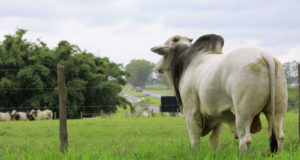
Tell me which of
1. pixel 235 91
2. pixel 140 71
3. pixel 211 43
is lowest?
pixel 235 91

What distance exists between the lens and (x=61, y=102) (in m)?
6.96

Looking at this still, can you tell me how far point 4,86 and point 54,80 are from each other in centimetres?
333

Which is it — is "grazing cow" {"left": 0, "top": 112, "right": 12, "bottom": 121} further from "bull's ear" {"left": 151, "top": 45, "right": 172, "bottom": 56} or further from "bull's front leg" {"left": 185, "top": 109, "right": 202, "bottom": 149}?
"bull's front leg" {"left": 185, "top": 109, "right": 202, "bottom": 149}

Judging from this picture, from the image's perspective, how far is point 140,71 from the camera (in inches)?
3807

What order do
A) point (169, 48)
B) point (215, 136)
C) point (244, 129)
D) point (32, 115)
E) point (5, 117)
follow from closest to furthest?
point (244, 129) → point (215, 136) → point (169, 48) → point (5, 117) → point (32, 115)

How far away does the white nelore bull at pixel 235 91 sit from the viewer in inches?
163

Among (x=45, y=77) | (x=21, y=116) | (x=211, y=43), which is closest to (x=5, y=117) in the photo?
(x=21, y=116)

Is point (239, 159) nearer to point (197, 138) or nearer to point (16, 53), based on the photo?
point (197, 138)

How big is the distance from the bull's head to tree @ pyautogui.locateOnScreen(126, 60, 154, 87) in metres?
83.2

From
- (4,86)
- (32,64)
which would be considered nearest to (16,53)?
(32,64)

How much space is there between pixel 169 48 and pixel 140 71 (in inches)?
3565

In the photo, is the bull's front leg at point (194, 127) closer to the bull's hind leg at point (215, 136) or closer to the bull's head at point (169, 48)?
the bull's hind leg at point (215, 136)

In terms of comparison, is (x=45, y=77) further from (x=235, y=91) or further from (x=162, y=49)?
(x=235, y=91)

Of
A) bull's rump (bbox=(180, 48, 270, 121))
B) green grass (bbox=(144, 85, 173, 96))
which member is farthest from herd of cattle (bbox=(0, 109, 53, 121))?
bull's rump (bbox=(180, 48, 270, 121))
